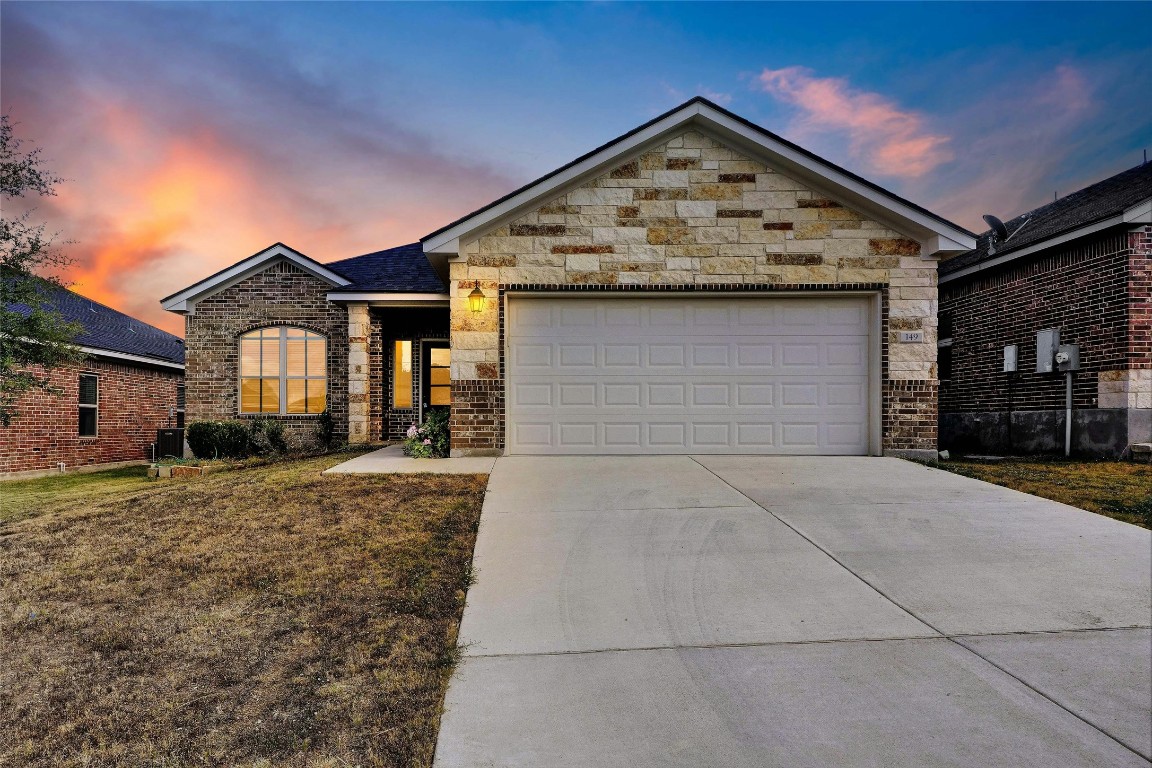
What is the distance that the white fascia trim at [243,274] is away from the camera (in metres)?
13.6

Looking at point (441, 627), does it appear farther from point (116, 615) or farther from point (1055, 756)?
point (1055, 756)

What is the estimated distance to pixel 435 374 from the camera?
14148 millimetres

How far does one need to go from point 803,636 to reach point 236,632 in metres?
3.45

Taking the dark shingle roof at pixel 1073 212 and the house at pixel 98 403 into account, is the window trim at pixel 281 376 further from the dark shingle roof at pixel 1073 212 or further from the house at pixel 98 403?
the dark shingle roof at pixel 1073 212

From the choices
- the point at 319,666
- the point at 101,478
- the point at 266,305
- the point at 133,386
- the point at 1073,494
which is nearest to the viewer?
the point at 319,666

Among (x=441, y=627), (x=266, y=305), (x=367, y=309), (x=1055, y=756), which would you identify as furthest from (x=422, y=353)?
(x=1055, y=756)

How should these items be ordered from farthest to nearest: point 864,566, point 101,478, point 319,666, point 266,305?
point 266,305 → point 101,478 → point 864,566 → point 319,666

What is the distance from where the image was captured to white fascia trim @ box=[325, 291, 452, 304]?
12703 millimetres

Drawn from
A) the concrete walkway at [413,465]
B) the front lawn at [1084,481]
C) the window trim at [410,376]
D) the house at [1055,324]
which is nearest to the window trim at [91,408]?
the window trim at [410,376]

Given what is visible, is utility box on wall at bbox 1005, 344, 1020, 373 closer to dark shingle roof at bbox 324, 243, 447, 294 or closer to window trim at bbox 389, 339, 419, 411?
dark shingle roof at bbox 324, 243, 447, 294

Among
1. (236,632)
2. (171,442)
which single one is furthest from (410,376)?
(236,632)

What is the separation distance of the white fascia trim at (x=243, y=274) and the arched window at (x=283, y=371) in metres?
1.26

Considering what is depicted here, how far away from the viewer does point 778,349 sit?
9461mm

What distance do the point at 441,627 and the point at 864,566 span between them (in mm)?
3183
